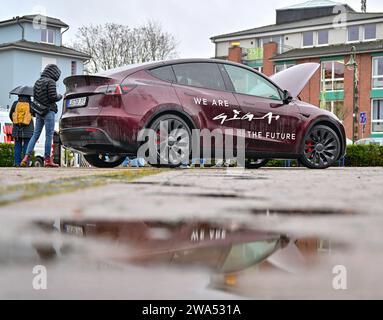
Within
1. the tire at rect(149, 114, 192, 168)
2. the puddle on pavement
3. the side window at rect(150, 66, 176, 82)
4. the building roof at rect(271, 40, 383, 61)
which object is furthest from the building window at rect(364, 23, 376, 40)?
the puddle on pavement

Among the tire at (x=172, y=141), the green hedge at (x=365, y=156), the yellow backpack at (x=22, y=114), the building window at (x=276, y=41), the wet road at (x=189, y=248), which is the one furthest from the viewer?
the building window at (x=276, y=41)

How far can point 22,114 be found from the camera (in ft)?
40.1

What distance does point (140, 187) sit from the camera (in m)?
3.89

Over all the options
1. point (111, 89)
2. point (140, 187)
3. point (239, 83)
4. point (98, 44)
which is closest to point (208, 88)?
point (239, 83)

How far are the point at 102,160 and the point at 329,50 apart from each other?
4351cm

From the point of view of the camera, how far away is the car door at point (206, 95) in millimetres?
7703

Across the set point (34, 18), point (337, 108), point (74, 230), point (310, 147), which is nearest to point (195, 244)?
point (74, 230)

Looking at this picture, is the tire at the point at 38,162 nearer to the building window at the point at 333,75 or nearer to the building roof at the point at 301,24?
the building window at the point at 333,75

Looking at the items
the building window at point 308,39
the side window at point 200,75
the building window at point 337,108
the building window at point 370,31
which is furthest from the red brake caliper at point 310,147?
the building window at point 308,39

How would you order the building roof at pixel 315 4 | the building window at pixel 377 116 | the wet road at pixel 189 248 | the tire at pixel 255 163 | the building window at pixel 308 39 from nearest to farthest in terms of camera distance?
the wet road at pixel 189 248 → the tire at pixel 255 163 → the building window at pixel 377 116 → the building window at pixel 308 39 → the building roof at pixel 315 4

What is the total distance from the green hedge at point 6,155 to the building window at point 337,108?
33.5 metres

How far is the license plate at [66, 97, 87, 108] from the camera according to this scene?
7.62 meters

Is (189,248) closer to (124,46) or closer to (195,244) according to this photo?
(195,244)
